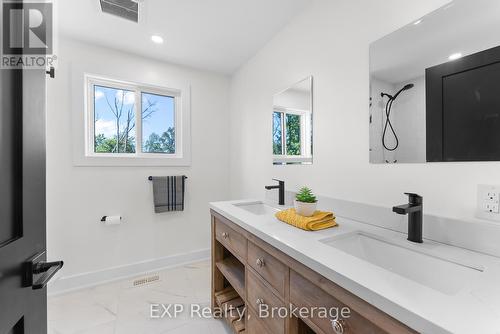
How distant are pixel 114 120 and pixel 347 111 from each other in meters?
2.26

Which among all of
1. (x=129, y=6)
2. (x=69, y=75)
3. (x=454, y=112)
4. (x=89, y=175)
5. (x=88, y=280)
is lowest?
(x=88, y=280)

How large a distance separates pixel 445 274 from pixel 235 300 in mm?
1263

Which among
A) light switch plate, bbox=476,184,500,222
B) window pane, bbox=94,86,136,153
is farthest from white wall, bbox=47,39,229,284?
light switch plate, bbox=476,184,500,222

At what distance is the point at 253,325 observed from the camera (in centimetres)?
113

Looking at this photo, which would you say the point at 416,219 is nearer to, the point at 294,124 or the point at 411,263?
the point at 411,263

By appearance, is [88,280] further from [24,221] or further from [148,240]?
[24,221]

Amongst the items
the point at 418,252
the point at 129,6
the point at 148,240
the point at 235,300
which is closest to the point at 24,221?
the point at 418,252

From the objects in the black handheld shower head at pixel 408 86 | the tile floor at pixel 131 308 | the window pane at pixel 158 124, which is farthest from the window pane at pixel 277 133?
the tile floor at pixel 131 308

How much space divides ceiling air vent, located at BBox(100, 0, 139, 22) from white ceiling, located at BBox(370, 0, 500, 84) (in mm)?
1654

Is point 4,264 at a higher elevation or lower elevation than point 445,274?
higher

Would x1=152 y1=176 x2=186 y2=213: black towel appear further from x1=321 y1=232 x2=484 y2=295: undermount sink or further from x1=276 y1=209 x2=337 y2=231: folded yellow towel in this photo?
x1=321 y1=232 x2=484 y2=295: undermount sink

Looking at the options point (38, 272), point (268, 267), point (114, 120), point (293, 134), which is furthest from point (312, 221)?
point (114, 120)

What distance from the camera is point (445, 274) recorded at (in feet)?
2.36

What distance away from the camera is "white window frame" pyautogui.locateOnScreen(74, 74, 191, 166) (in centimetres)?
210
